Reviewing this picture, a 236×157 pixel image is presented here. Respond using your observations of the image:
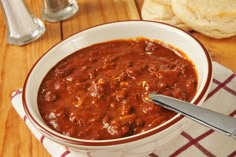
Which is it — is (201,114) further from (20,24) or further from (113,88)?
(20,24)

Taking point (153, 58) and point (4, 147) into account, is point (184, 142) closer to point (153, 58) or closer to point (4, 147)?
point (153, 58)

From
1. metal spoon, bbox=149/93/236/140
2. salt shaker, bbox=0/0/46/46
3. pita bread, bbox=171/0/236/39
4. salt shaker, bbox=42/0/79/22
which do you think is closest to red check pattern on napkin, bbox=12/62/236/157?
metal spoon, bbox=149/93/236/140

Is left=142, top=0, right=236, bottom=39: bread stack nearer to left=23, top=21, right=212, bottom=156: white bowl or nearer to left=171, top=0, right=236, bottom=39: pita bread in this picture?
left=171, top=0, right=236, bottom=39: pita bread

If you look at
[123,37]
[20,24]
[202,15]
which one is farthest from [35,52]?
[202,15]

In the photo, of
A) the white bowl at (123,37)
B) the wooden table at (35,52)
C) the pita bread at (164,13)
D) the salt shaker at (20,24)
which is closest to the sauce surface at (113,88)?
the white bowl at (123,37)

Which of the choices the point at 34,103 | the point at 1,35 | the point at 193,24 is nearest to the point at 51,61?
the point at 34,103

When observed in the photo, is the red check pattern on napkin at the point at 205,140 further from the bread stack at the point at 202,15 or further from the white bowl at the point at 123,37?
the bread stack at the point at 202,15
